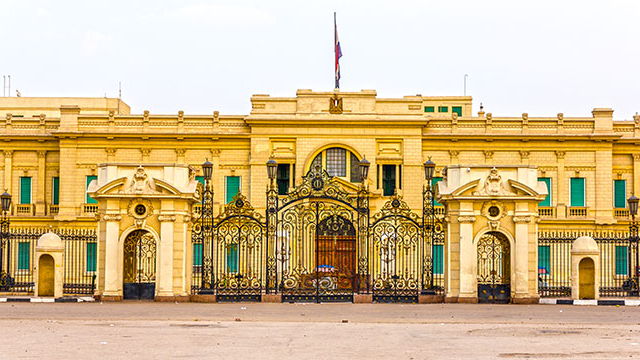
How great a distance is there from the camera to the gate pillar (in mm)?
31156

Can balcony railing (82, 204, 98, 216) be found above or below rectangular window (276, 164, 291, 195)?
below

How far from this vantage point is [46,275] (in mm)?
33344

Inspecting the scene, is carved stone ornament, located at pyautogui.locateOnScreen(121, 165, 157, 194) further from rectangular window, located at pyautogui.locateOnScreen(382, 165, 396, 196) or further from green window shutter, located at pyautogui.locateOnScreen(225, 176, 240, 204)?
rectangular window, located at pyautogui.locateOnScreen(382, 165, 396, 196)

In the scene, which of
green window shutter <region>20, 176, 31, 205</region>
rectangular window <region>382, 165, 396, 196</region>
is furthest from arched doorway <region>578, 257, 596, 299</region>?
green window shutter <region>20, 176, 31, 205</region>

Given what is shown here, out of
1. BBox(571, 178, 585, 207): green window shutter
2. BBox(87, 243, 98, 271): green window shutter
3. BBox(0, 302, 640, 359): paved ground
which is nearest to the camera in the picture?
BBox(0, 302, 640, 359): paved ground

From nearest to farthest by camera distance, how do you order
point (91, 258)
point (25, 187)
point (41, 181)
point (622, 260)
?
point (91, 258) → point (622, 260) → point (41, 181) → point (25, 187)

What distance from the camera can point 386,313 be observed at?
27141 millimetres

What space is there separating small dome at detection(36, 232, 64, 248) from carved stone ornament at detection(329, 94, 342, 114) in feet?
76.5

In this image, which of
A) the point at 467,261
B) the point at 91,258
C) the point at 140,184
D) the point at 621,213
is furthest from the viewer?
the point at 621,213

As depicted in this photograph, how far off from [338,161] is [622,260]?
1446cm

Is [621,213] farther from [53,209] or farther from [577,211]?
[53,209]

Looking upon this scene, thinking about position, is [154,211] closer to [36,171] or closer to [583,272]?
[583,272]

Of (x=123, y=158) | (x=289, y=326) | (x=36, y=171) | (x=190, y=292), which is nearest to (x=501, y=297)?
(x=190, y=292)

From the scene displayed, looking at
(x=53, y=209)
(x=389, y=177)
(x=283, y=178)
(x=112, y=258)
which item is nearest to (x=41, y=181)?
(x=53, y=209)
